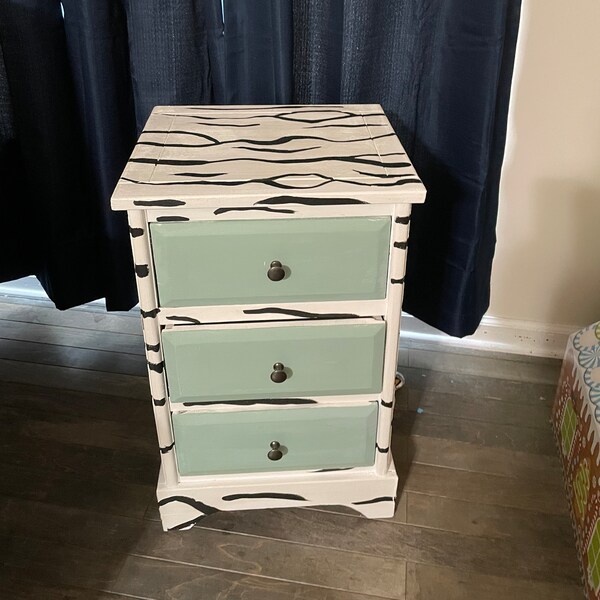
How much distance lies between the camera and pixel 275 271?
1.12 m

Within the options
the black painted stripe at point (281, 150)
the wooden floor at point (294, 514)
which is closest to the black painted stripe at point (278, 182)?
the black painted stripe at point (281, 150)

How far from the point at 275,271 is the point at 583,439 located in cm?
74

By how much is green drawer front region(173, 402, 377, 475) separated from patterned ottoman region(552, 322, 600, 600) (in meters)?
0.42

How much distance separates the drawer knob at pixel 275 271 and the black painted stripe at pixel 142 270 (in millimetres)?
195

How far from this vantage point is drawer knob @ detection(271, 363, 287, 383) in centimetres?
123

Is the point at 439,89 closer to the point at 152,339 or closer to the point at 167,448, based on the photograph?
the point at 152,339

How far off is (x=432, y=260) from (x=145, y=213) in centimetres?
81

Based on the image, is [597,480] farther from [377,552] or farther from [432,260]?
[432,260]

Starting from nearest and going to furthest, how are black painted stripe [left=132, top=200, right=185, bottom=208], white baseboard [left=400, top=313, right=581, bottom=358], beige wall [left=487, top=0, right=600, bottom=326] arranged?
1. black painted stripe [left=132, top=200, right=185, bottom=208]
2. beige wall [left=487, top=0, right=600, bottom=326]
3. white baseboard [left=400, top=313, right=581, bottom=358]

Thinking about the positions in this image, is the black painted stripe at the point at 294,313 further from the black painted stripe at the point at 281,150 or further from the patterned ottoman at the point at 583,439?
the patterned ottoman at the point at 583,439

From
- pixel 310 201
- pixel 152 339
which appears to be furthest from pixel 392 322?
pixel 152 339

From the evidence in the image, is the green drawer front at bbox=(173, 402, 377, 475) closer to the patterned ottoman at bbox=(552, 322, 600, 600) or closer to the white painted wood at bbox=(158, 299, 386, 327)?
the white painted wood at bbox=(158, 299, 386, 327)

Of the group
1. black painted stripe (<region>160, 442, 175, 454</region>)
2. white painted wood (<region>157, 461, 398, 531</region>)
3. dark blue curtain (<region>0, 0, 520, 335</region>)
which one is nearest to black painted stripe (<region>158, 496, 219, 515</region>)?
white painted wood (<region>157, 461, 398, 531</region>)

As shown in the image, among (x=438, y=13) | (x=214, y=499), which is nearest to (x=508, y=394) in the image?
(x=214, y=499)
